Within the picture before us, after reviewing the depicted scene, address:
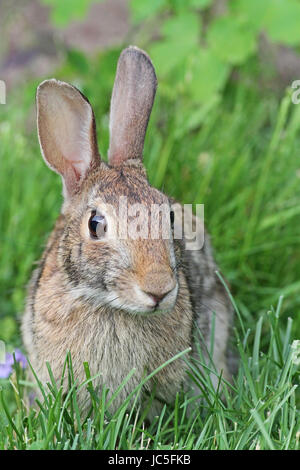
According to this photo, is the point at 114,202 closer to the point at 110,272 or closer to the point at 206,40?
the point at 110,272

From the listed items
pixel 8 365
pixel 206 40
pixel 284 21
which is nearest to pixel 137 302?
pixel 8 365

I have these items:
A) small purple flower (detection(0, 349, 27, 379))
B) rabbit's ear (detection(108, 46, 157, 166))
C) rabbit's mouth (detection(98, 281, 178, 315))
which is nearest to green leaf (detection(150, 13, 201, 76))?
rabbit's ear (detection(108, 46, 157, 166))

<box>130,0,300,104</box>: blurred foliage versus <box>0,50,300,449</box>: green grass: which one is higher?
<box>130,0,300,104</box>: blurred foliage

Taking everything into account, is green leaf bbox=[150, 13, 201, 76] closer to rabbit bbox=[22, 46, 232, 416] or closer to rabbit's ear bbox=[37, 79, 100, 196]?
rabbit bbox=[22, 46, 232, 416]

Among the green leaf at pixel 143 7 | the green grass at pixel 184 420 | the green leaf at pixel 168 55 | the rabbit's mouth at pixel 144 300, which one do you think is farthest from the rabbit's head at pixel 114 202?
the green leaf at pixel 143 7

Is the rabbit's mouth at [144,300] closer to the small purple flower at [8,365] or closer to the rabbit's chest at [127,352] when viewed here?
the rabbit's chest at [127,352]

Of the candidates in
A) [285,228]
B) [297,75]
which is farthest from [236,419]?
[297,75]

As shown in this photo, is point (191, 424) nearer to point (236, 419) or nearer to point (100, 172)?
point (236, 419)
